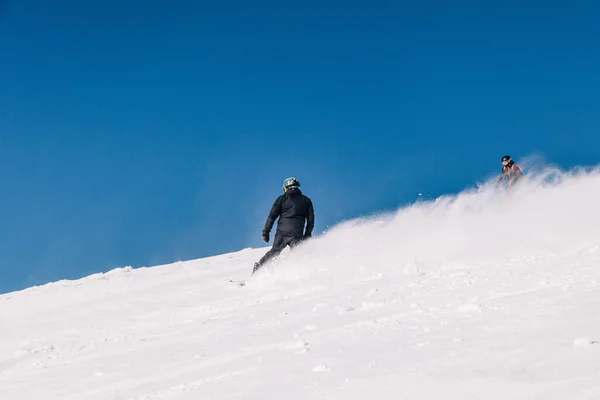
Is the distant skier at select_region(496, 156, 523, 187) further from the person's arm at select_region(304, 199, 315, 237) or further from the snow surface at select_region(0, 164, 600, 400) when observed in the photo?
the person's arm at select_region(304, 199, 315, 237)

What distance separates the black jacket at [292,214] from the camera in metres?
11.8

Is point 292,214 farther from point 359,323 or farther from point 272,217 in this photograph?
point 359,323

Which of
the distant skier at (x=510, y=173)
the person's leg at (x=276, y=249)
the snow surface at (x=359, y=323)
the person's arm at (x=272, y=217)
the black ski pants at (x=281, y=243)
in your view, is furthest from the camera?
the distant skier at (x=510, y=173)

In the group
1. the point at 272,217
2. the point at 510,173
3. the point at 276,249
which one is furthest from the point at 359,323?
the point at 510,173

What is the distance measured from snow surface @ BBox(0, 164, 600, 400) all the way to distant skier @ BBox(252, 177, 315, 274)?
38 centimetres

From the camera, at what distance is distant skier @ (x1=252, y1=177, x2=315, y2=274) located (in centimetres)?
1170

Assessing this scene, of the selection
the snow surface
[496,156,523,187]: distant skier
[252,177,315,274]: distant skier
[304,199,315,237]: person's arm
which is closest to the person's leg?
[252,177,315,274]: distant skier

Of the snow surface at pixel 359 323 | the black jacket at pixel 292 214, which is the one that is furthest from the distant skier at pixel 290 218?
the snow surface at pixel 359 323

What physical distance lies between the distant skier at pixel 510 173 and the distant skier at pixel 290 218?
7586 millimetres

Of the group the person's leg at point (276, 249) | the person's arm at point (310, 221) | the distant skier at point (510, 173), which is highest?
the distant skier at point (510, 173)

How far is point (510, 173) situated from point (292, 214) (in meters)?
8.27

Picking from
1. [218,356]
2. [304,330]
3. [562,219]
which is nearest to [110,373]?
[218,356]

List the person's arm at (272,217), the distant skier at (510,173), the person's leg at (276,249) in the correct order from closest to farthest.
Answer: the person's leg at (276,249) → the person's arm at (272,217) → the distant skier at (510,173)

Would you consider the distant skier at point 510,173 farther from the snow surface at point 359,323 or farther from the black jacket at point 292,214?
the black jacket at point 292,214
